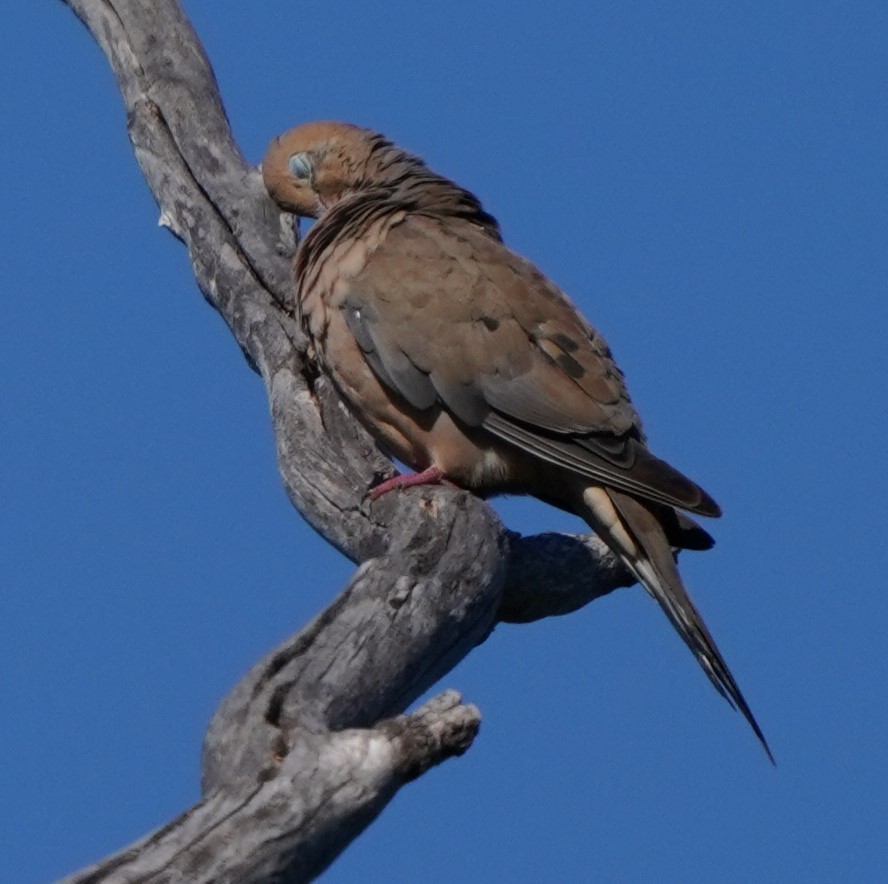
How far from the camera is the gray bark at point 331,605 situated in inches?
155

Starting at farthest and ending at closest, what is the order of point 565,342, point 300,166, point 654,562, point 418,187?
1. point 300,166
2. point 418,187
3. point 565,342
4. point 654,562

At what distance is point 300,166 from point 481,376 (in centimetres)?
135

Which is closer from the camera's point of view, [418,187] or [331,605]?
[331,605]

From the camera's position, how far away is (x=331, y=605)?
4.57m

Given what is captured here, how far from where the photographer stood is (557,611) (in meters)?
5.70

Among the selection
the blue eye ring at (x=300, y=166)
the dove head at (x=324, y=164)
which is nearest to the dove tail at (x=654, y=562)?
the dove head at (x=324, y=164)

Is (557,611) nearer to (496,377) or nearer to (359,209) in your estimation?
(496,377)

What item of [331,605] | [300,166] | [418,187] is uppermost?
[300,166]

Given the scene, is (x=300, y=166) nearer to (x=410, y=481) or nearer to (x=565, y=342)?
(x=565, y=342)

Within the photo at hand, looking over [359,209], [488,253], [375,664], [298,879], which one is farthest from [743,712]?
[359,209]

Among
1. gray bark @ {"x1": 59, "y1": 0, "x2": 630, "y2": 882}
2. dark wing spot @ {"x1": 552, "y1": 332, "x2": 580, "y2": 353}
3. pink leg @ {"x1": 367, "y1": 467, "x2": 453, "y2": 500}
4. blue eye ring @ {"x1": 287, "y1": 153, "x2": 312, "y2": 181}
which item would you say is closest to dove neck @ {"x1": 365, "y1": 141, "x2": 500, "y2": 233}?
blue eye ring @ {"x1": 287, "y1": 153, "x2": 312, "y2": 181}

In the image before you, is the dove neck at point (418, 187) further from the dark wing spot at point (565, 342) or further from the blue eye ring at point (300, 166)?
the dark wing spot at point (565, 342)

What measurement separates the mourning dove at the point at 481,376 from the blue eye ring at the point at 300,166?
0.47 m

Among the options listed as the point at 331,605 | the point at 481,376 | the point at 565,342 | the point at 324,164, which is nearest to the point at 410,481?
the point at 481,376
